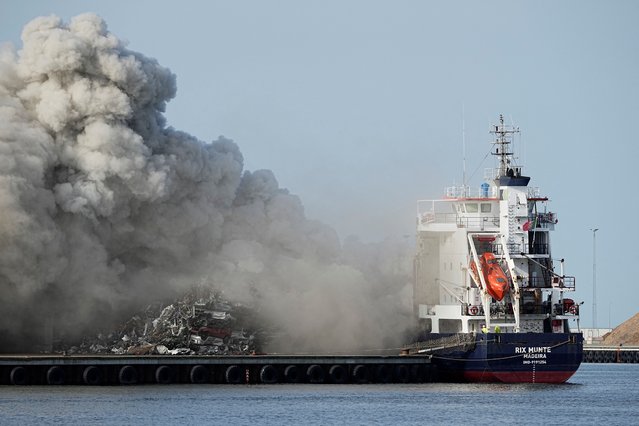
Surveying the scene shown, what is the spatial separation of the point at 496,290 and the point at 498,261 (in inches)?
163

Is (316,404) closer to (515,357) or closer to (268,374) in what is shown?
(268,374)

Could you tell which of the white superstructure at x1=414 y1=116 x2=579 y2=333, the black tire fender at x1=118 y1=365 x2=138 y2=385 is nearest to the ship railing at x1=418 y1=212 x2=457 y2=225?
the white superstructure at x1=414 y1=116 x2=579 y2=333

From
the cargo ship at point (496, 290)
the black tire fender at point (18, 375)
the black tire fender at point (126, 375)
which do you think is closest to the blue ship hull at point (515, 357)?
the cargo ship at point (496, 290)

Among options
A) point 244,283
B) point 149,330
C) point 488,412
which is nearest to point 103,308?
point 149,330

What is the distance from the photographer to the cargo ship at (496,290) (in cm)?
9875

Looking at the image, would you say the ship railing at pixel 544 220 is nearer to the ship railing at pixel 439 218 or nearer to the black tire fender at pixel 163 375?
the ship railing at pixel 439 218

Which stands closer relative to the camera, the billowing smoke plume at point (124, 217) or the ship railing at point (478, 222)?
the billowing smoke plume at point (124, 217)

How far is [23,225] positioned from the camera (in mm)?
98438

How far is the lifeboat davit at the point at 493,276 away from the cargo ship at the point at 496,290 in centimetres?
6

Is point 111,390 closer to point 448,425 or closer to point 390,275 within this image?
point 448,425

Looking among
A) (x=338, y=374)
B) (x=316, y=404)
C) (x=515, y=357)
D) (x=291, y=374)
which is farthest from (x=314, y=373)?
(x=515, y=357)

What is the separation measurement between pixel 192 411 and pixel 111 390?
10.6 metres

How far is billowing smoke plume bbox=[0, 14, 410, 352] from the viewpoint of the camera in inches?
3989

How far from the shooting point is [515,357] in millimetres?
98250
